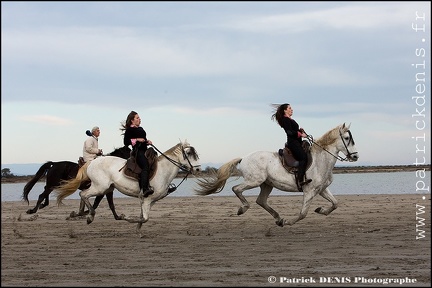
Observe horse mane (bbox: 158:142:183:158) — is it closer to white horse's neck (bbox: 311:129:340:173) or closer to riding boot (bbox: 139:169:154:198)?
riding boot (bbox: 139:169:154:198)

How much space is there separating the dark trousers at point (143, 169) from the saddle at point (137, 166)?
0.09 meters

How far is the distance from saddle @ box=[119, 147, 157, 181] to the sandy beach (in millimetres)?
1174

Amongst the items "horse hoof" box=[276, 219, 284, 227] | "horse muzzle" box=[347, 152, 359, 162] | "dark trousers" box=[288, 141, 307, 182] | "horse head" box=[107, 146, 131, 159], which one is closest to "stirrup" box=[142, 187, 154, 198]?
"horse head" box=[107, 146, 131, 159]

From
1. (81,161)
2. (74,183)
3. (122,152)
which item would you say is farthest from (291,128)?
(81,161)

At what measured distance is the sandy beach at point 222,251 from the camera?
9.28m

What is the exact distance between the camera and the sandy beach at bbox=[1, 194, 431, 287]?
9281 mm

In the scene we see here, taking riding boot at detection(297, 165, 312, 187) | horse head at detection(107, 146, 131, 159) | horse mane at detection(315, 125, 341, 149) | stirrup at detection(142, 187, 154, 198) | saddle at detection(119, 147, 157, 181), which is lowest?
stirrup at detection(142, 187, 154, 198)

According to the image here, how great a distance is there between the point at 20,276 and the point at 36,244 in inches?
142

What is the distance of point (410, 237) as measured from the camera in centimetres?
1309

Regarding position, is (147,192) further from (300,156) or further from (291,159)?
(300,156)

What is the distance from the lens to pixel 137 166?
1441 centimetres

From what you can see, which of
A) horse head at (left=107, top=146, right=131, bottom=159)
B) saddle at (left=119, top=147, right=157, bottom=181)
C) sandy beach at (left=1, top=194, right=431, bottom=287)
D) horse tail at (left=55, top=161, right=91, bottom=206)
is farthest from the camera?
horse head at (left=107, top=146, right=131, bottom=159)

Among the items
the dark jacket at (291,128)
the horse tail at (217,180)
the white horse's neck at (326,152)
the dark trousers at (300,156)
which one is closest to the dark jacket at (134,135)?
the horse tail at (217,180)

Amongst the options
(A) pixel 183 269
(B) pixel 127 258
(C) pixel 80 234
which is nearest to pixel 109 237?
(C) pixel 80 234
